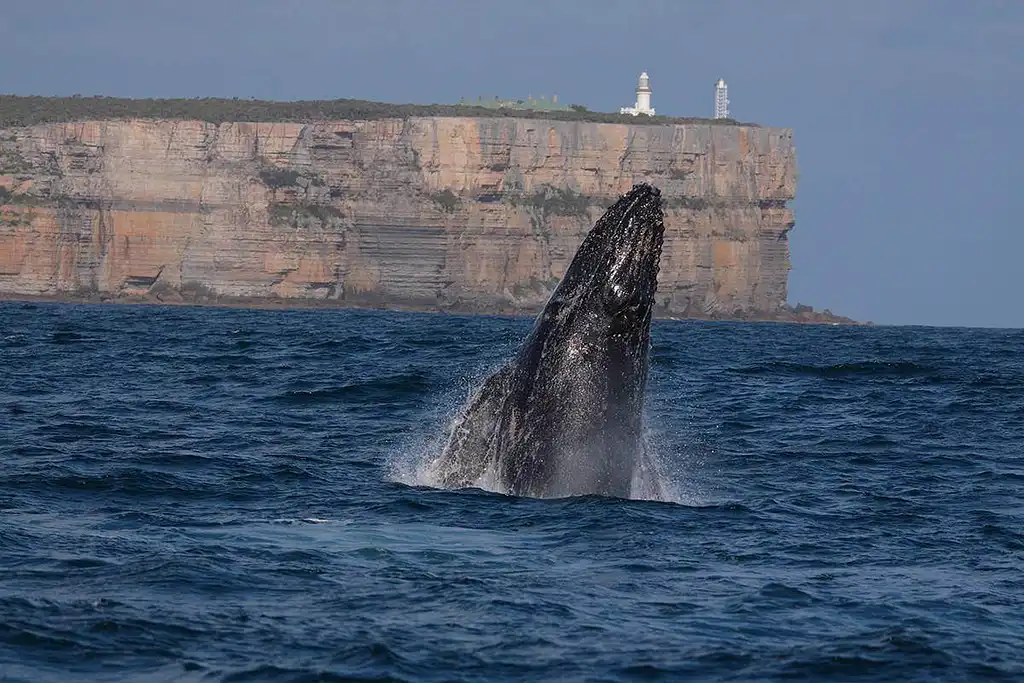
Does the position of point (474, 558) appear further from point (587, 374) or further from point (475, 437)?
point (475, 437)

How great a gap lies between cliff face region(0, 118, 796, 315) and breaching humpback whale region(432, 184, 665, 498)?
375 ft

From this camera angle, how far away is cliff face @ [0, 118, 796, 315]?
124375 millimetres

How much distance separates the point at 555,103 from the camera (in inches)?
6762

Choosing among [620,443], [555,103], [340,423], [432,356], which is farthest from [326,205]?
[620,443]

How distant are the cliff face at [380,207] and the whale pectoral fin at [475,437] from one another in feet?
373

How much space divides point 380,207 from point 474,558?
12084cm

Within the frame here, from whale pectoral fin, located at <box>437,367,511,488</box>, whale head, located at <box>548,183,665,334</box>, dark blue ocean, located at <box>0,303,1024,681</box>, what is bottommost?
dark blue ocean, located at <box>0,303,1024,681</box>

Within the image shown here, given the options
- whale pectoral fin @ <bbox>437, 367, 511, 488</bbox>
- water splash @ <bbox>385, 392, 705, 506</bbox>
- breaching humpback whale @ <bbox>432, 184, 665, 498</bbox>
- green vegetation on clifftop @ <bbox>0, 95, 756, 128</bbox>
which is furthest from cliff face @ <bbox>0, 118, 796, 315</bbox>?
breaching humpback whale @ <bbox>432, 184, 665, 498</bbox>

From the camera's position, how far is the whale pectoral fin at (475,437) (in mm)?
11938

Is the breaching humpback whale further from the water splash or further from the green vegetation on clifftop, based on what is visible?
the green vegetation on clifftop

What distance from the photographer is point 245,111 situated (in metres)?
149

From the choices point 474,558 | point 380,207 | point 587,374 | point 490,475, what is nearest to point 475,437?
point 490,475

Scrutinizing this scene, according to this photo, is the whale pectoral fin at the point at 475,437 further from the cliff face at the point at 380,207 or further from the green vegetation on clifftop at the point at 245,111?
the green vegetation on clifftop at the point at 245,111

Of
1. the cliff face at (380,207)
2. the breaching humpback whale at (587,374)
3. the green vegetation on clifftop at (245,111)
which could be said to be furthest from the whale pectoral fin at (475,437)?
the green vegetation on clifftop at (245,111)
